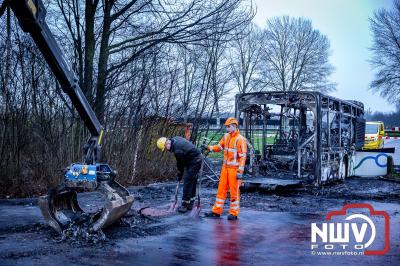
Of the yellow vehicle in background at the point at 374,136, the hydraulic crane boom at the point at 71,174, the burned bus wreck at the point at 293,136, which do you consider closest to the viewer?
the hydraulic crane boom at the point at 71,174

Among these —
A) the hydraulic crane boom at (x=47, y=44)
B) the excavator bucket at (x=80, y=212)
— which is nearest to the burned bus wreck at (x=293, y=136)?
the excavator bucket at (x=80, y=212)

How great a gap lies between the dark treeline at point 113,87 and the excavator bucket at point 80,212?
4.17 metres

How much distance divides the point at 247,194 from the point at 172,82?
5980mm

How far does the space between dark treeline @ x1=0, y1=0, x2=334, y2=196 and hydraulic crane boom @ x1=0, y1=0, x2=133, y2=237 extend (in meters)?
4.38

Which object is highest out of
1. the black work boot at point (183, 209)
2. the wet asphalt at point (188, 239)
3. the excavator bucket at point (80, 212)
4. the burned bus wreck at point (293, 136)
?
the burned bus wreck at point (293, 136)

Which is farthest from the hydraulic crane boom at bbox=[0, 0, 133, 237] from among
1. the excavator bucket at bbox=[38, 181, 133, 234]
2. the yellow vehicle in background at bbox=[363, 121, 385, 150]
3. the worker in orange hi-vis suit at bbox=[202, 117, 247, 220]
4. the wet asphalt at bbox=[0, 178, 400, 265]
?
the yellow vehicle in background at bbox=[363, 121, 385, 150]

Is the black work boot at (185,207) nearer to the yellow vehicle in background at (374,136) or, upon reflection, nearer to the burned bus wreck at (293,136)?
→ the burned bus wreck at (293,136)

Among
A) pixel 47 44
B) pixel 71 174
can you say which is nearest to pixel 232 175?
pixel 71 174

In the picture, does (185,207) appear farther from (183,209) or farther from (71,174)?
(71,174)

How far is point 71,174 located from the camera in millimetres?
7766

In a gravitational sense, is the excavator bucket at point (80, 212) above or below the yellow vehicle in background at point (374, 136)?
below

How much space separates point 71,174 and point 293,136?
32.8ft

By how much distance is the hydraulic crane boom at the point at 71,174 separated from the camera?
7.05m

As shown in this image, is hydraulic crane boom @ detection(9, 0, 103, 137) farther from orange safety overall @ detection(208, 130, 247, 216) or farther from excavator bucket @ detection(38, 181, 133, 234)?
orange safety overall @ detection(208, 130, 247, 216)
